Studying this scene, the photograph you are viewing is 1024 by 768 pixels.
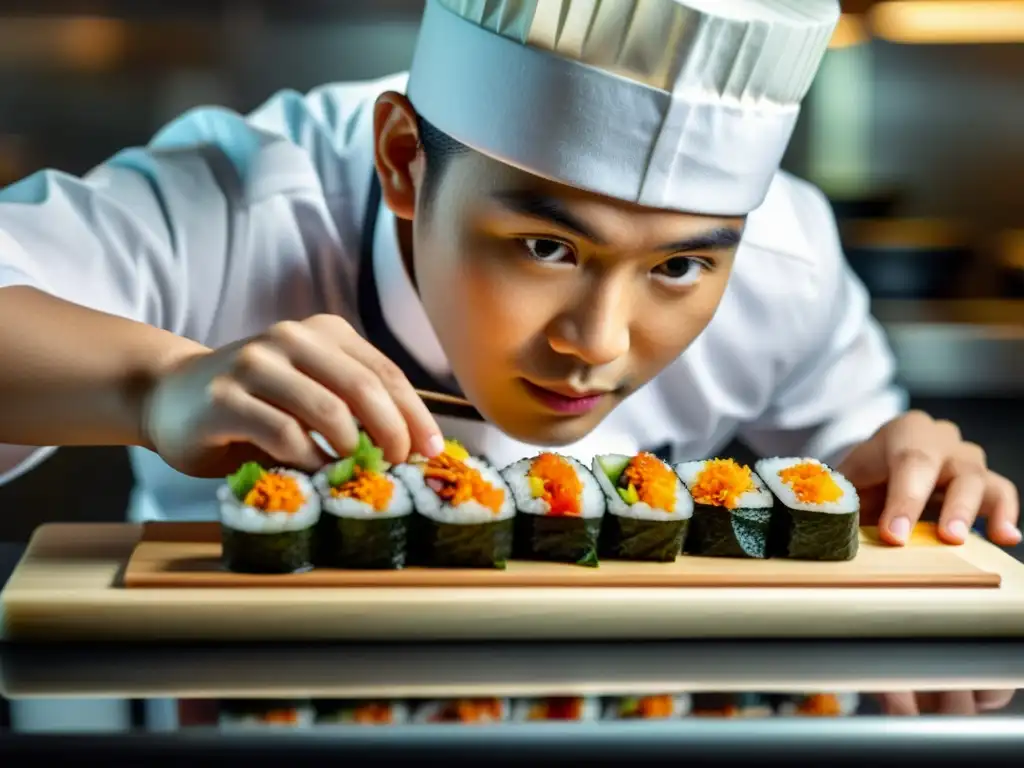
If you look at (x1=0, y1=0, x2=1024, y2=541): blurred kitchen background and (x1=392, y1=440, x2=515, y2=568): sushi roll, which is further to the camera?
(x1=0, y1=0, x2=1024, y2=541): blurred kitchen background

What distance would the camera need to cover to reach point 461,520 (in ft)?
3.34

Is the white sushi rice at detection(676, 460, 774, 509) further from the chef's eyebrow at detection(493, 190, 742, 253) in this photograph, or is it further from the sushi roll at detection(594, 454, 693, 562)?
the chef's eyebrow at detection(493, 190, 742, 253)

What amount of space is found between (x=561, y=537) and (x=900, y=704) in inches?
12.3

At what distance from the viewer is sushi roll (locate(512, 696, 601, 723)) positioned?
0.81 metres

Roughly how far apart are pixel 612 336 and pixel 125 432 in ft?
1.44

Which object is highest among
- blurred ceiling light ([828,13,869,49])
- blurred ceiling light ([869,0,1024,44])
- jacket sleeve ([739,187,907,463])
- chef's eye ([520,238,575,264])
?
blurred ceiling light ([869,0,1024,44])

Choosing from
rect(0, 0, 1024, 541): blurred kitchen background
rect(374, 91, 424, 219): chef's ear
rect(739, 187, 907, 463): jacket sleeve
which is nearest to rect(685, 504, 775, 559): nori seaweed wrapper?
rect(374, 91, 424, 219): chef's ear

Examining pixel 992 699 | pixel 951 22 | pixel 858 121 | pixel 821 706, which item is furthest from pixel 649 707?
pixel 951 22

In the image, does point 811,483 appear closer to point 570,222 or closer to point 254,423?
point 570,222

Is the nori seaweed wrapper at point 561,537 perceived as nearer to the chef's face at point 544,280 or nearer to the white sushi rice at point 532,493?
the white sushi rice at point 532,493

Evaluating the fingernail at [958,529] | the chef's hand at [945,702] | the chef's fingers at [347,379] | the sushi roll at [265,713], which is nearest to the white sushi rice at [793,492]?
the fingernail at [958,529]

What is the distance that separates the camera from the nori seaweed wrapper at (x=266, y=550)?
0.99 metres

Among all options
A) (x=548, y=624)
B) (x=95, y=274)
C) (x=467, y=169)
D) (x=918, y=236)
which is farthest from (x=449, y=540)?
(x=918, y=236)

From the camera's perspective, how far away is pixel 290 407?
1.00m
